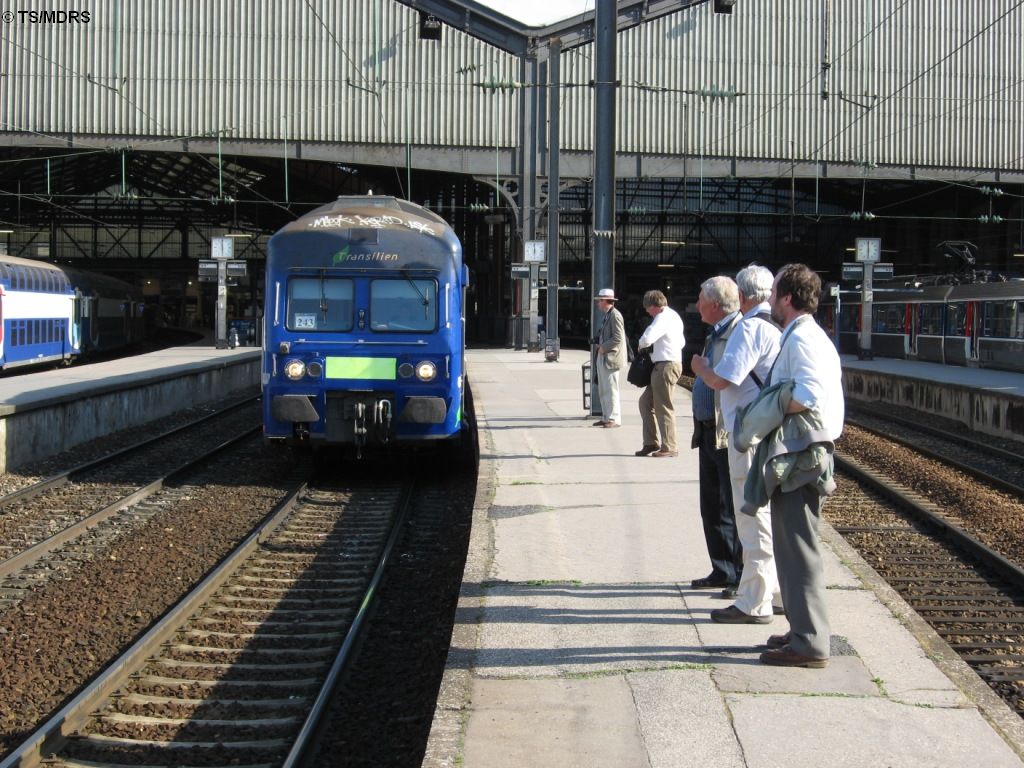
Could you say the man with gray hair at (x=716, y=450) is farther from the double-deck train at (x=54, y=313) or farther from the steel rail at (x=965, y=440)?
the double-deck train at (x=54, y=313)

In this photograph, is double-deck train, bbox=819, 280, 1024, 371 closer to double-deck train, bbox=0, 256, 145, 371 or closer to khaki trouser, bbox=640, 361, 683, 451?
khaki trouser, bbox=640, 361, 683, 451

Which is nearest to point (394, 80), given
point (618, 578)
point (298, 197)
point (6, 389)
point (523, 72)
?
point (523, 72)

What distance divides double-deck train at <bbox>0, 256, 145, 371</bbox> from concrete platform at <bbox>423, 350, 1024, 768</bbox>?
2038 cm

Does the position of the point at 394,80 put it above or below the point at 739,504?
above

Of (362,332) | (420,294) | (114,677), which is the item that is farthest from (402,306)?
(114,677)

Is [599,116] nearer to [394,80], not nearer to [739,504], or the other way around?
[739,504]

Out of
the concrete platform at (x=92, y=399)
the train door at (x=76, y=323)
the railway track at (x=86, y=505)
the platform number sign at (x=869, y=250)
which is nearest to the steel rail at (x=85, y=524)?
the railway track at (x=86, y=505)

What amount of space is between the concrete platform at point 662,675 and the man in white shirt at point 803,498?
149mm

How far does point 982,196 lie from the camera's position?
40.4 meters

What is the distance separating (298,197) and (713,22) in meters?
19.9

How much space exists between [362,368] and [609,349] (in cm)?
319

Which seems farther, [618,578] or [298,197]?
[298,197]

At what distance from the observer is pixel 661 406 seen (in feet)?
38.7

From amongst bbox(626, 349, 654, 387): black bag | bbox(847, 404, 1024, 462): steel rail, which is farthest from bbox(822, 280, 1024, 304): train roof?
bbox(626, 349, 654, 387): black bag
